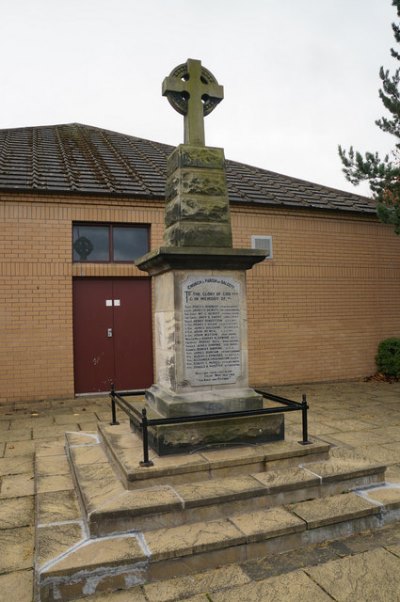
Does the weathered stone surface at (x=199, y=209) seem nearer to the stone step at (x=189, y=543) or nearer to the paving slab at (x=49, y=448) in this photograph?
the stone step at (x=189, y=543)

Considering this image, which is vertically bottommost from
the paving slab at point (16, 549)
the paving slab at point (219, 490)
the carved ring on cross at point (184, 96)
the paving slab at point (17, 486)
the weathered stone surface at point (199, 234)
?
the paving slab at point (16, 549)

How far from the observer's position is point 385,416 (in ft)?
26.2

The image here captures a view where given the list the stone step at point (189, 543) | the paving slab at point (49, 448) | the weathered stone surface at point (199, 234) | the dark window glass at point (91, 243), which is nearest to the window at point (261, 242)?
the dark window glass at point (91, 243)

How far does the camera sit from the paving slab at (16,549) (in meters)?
3.56

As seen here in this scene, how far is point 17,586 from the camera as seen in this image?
3.32 meters

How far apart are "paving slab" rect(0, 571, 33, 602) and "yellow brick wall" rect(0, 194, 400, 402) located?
626 centimetres

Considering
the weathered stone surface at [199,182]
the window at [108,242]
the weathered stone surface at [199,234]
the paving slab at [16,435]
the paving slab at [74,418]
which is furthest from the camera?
the window at [108,242]

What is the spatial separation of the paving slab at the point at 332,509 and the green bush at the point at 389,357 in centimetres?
821

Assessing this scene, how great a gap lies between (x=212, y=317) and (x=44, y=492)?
2480mm

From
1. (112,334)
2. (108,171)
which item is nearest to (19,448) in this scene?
(112,334)

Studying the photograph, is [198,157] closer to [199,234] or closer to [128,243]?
[199,234]

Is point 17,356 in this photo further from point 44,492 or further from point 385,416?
point 385,416

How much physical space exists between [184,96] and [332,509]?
4702 mm

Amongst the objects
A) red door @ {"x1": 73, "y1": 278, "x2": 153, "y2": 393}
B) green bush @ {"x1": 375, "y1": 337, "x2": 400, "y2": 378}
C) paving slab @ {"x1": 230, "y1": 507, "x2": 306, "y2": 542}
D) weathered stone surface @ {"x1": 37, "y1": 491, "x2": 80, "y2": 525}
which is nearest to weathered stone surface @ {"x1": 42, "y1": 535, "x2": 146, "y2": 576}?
weathered stone surface @ {"x1": 37, "y1": 491, "x2": 80, "y2": 525}
